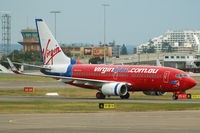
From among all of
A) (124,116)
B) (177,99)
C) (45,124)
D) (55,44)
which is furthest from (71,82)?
(45,124)

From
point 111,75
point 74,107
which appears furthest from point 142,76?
point 74,107

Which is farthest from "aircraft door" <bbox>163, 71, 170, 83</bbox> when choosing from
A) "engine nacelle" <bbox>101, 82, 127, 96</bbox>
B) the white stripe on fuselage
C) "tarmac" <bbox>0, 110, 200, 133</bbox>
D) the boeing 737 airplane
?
"tarmac" <bbox>0, 110, 200, 133</bbox>

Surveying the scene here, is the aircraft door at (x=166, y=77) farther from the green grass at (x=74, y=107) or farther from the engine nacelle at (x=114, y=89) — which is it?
the green grass at (x=74, y=107)

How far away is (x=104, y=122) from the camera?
1353 inches

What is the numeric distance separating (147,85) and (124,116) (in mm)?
20759

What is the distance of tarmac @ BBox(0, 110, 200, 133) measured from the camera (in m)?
30.1

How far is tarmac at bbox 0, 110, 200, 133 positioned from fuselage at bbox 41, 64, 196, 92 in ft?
52.1

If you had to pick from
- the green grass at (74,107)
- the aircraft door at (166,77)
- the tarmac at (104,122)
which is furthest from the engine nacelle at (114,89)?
the tarmac at (104,122)

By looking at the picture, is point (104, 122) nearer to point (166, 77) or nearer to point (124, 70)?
point (166, 77)

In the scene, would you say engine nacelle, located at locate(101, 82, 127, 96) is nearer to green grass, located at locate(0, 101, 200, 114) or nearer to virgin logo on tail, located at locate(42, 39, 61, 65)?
green grass, located at locate(0, 101, 200, 114)

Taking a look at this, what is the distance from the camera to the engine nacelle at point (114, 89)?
193 feet

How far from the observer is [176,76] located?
5775cm

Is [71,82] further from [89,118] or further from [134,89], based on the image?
[89,118]

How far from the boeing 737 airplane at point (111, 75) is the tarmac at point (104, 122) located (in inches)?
638
